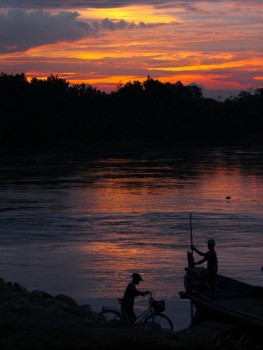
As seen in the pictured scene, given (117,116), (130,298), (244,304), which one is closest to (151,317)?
(130,298)

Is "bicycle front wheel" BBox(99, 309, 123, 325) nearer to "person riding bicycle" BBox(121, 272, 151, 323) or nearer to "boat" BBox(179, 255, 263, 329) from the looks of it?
"person riding bicycle" BBox(121, 272, 151, 323)

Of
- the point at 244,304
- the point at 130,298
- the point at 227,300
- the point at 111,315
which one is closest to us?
the point at 130,298

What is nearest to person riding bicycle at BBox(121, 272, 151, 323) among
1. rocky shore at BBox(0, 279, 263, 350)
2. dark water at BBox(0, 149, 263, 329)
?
rocky shore at BBox(0, 279, 263, 350)

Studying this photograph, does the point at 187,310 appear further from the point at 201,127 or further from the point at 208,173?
the point at 201,127

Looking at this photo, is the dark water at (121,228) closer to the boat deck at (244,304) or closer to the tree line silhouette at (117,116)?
the boat deck at (244,304)

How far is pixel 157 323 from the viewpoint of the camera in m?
18.5

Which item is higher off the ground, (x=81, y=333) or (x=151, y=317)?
(x=81, y=333)

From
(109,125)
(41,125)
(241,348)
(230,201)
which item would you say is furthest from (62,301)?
(109,125)

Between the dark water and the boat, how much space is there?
Answer: 1385mm

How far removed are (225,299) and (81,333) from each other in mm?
4531

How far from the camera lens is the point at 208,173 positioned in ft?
248

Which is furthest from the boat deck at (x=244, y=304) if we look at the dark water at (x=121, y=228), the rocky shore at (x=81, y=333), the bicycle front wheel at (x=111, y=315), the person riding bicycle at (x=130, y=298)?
the bicycle front wheel at (x=111, y=315)

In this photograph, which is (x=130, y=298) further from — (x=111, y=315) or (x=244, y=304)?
(x=244, y=304)

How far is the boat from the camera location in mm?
17656
